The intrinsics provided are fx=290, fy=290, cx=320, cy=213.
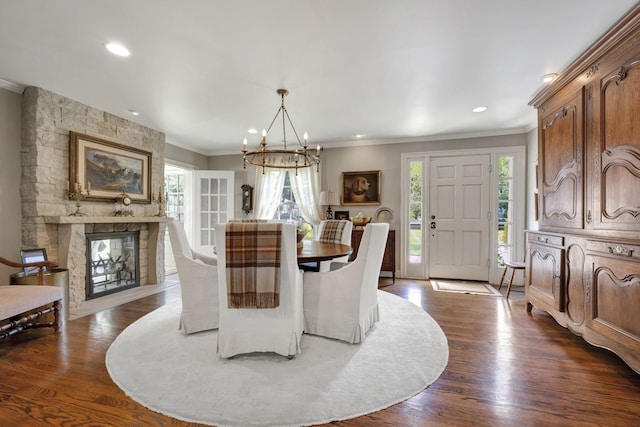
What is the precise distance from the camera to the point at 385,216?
15.9 ft

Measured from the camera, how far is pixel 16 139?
294 cm

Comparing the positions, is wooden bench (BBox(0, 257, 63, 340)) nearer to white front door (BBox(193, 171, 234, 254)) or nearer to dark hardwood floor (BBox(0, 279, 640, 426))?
dark hardwood floor (BBox(0, 279, 640, 426))

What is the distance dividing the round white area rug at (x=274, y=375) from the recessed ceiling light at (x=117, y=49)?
227cm

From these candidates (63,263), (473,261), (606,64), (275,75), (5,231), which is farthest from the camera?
(473,261)

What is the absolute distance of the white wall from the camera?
2.83 m

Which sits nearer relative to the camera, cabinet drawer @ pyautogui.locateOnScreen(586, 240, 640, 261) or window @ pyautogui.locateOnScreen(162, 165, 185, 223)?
cabinet drawer @ pyautogui.locateOnScreen(586, 240, 640, 261)

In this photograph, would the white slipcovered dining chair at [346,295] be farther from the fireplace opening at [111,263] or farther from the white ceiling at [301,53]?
the fireplace opening at [111,263]

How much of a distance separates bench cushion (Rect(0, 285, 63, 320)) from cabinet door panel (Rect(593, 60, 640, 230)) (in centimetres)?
425

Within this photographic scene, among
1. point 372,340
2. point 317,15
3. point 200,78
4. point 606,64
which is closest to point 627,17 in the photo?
point 606,64

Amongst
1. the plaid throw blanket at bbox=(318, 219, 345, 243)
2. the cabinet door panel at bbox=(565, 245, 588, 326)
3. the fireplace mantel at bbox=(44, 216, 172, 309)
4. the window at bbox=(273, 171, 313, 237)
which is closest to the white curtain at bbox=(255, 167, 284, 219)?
the window at bbox=(273, 171, 313, 237)

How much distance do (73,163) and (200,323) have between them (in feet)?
8.11

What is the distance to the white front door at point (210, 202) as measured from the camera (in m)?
5.27

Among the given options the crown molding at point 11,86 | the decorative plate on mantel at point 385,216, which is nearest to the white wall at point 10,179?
the crown molding at point 11,86

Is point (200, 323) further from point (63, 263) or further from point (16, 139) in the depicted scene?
point (16, 139)
